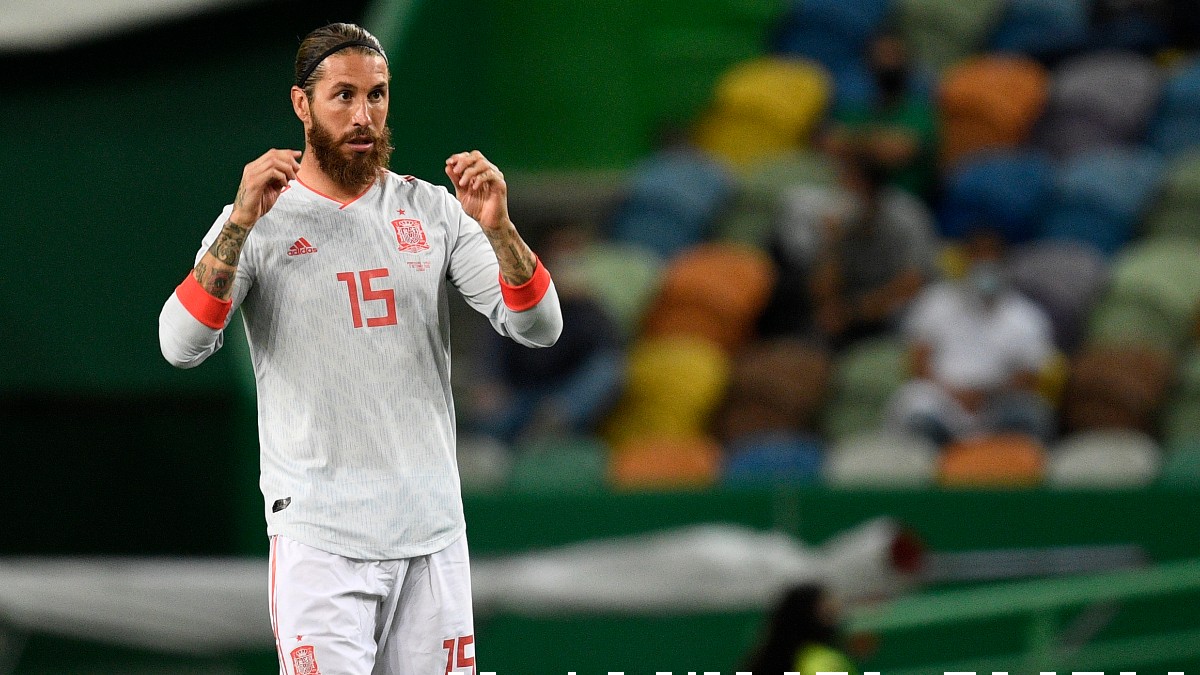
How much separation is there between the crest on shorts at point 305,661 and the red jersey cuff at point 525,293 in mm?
689

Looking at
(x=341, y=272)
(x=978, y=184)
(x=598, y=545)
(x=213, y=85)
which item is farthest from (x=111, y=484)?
(x=341, y=272)

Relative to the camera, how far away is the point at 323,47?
3006 millimetres

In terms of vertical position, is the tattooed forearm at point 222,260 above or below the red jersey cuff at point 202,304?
above

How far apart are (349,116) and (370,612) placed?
87 cm

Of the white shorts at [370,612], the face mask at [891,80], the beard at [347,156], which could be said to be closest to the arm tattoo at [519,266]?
the beard at [347,156]

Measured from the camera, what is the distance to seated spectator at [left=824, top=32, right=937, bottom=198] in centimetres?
828

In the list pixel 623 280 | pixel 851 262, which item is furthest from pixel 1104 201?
pixel 623 280

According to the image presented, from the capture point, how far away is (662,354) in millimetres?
7484

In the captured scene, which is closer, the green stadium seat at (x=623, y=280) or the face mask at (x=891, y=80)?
the green stadium seat at (x=623, y=280)

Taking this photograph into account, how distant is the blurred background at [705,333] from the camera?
6.47 m

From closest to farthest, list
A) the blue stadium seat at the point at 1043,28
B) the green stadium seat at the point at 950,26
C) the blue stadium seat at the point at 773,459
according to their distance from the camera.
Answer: the blue stadium seat at the point at 773,459, the blue stadium seat at the point at 1043,28, the green stadium seat at the point at 950,26

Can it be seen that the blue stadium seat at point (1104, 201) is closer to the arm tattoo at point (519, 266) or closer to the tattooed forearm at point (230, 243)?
the arm tattoo at point (519, 266)

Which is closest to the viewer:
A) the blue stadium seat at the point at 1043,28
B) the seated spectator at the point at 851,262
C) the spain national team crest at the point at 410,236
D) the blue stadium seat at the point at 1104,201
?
the spain national team crest at the point at 410,236

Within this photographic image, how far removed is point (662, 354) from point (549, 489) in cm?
93
